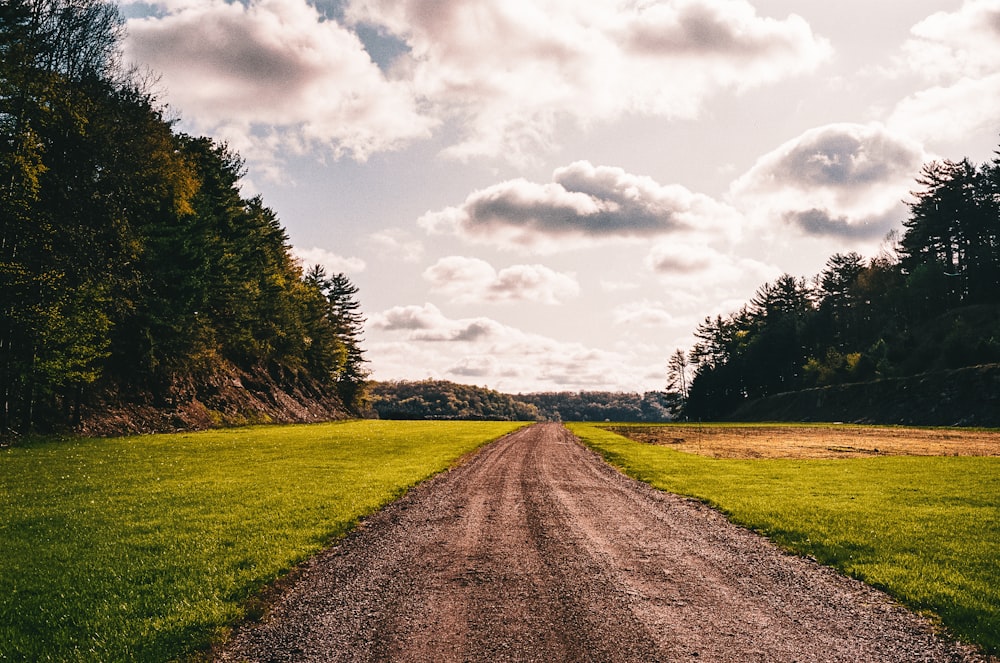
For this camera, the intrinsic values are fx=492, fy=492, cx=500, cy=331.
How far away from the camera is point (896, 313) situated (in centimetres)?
9206

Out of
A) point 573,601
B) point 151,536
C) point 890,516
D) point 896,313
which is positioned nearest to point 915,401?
point 896,313

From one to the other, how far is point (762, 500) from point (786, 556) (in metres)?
6.06

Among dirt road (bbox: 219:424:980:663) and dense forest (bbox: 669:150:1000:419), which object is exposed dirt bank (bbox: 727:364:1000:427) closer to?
dense forest (bbox: 669:150:1000:419)

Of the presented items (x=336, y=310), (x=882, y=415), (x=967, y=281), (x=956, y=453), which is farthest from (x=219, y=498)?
(x=967, y=281)

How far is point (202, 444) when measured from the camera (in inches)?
1237

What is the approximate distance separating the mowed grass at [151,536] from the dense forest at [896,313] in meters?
76.5

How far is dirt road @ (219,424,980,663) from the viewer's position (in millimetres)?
6406

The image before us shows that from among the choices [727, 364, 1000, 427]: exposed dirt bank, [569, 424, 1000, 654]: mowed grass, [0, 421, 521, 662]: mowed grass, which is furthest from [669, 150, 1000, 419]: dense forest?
[0, 421, 521, 662]: mowed grass

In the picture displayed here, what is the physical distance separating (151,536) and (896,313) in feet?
379

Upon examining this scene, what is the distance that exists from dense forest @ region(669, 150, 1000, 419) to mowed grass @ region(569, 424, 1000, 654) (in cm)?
5513

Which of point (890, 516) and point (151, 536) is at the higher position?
point (151, 536)

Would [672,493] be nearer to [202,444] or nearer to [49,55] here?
[202,444]

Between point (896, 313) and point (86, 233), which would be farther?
point (896, 313)

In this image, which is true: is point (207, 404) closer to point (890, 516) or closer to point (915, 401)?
point (890, 516)
